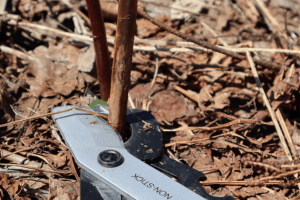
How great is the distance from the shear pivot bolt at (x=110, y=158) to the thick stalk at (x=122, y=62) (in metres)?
0.21

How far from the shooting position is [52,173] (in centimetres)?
164

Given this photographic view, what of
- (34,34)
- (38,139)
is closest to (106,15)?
(34,34)

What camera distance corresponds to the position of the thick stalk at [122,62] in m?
1.25

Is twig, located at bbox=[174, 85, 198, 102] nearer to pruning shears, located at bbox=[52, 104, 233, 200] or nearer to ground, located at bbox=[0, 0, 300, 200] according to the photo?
ground, located at bbox=[0, 0, 300, 200]

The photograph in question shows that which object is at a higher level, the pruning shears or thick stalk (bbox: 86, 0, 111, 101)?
thick stalk (bbox: 86, 0, 111, 101)

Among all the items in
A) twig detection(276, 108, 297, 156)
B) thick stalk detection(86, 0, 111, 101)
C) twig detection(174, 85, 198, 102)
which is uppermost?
thick stalk detection(86, 0, 111, 101)

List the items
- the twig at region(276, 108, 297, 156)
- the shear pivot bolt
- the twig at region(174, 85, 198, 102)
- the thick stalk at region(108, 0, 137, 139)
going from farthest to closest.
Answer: the twig at region(174, 85, 198, 102)
the twig at region(276, 108, 297, 156)
the shear pivot bolt
the thick stalk at region(108, 0, 137, 139)

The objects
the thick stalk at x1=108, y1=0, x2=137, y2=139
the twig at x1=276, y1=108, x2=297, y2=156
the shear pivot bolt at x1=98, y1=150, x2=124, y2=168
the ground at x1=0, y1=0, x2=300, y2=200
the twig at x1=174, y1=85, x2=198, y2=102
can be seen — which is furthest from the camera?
the twig at x1=174, y1=85, x2=198, y2=102

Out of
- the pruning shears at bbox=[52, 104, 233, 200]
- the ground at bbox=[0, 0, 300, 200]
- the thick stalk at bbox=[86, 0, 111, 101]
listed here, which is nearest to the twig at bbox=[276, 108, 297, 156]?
the ground at bbox=[0, 0, 300, 200]

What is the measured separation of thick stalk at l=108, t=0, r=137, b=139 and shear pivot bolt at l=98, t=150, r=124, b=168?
0.68ft

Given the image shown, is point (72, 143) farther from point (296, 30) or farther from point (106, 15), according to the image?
point (296, 30)

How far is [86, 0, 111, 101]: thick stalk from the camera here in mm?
1666

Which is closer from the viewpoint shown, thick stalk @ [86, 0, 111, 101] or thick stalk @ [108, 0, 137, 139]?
thick stalk @ [108, 0, 137, 139]

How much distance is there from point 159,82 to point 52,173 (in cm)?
115
